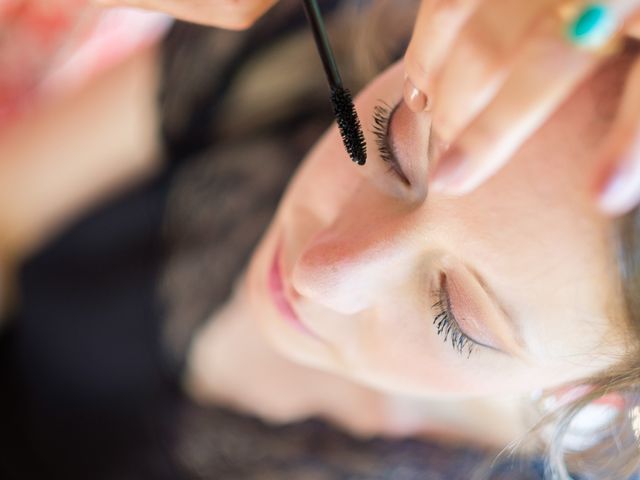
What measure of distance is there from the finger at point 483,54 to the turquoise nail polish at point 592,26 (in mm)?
19

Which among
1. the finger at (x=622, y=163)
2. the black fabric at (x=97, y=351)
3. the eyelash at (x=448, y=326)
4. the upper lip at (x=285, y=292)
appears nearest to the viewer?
the finger at (x=622, y=163)

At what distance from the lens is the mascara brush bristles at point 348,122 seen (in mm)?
441

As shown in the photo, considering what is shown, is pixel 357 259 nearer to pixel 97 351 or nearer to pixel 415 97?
pixel 415 97

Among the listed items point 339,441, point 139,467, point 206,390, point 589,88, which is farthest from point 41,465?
point 589,88

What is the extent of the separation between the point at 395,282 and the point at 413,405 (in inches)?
15.5

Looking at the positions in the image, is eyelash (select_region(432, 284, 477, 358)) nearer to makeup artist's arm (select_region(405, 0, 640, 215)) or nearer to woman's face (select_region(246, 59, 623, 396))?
woman's face (select_region(246, 59, 623, 396))

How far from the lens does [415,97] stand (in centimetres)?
41

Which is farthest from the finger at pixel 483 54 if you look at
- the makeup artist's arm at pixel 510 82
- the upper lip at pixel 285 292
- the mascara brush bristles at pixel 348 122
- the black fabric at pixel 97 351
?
the black fabric at pixel 97 351

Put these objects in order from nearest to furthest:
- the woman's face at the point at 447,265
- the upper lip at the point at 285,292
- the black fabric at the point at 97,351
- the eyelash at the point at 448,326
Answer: the woman's face at the point at 447,265
the eyelash at the point at 448,326
the upper lip at the point at 285,292
the black fabric at the point at 97,351

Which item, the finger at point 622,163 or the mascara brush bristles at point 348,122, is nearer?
the finger at point 622,163

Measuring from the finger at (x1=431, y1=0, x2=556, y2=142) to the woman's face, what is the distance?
42mm

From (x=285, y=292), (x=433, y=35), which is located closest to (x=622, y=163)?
(x=433, y=35)

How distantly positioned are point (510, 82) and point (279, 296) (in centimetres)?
38

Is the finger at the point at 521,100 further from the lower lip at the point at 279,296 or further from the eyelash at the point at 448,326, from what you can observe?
the lower lip at the point at 279,296
